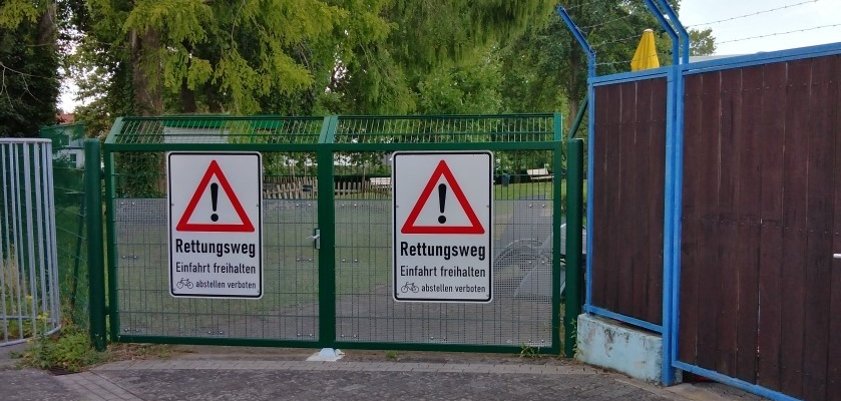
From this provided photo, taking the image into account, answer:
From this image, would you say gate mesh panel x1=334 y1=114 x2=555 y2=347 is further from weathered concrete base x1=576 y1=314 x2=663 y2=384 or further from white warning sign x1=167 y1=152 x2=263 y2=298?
white warning sign x1=167 y1=152 x2=263 y2=298

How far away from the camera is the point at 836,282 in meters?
4.34

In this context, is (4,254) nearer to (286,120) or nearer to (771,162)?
(286,120)

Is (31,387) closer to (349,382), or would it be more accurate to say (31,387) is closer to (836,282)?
(349,382)

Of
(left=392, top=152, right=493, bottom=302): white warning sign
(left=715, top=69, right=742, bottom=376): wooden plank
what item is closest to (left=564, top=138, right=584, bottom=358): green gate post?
(left=392, top=152, right=493, bottom=302): white warning sign

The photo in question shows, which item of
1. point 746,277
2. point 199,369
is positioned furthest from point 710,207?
point 199,369

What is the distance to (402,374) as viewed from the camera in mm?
6047

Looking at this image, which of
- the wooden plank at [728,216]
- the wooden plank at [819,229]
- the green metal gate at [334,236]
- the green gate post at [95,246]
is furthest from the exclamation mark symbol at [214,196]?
the wooden plank at [819,229]

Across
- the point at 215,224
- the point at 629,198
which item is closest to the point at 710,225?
the point at 629,198

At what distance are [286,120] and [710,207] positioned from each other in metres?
3.60

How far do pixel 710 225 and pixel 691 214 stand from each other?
0.17 m

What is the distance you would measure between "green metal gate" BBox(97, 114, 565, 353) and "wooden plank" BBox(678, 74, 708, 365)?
3.62ft

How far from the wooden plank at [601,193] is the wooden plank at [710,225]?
91 cm

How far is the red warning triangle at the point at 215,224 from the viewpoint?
6.48 m

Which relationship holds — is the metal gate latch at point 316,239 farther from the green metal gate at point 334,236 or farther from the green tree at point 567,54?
the green tree at point 567,54
